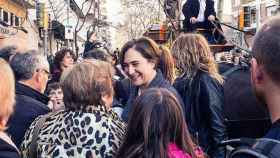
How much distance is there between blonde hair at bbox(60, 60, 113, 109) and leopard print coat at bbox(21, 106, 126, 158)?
0.17ft

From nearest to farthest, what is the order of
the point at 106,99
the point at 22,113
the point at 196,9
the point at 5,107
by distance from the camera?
1. the point at 5,107
2. the point at 106,99
3. the point at 22,113
4. the point at 196,9

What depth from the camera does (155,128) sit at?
10.2 ft

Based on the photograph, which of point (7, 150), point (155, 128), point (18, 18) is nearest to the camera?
point (7, 150)

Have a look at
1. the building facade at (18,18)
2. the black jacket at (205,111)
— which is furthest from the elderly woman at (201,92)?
the building facade at (18,18)

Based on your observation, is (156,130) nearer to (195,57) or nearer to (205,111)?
(205,111)

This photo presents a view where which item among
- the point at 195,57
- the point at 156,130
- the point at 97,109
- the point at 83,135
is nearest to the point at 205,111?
the point at 195,57

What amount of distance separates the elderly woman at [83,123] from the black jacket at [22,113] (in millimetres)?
363

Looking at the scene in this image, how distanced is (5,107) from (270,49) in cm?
145

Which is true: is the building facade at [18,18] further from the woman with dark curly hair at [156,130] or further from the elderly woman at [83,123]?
the woman with dark curly hair at [156,130]

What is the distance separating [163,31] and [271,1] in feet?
105

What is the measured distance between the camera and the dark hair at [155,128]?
3100 mm

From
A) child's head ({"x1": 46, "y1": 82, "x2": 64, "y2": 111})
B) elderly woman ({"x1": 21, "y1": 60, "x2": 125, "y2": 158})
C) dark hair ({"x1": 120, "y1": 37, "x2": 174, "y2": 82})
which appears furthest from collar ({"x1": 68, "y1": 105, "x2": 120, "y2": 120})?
child's head ({"x1": 46, "y1": 82, "x2": 64, "y2": 111})

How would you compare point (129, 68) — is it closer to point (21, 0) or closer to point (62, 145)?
point (62, 145)

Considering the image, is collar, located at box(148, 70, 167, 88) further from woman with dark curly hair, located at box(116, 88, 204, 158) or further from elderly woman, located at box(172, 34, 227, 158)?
woman with dark curly hair, located at box(116, 88, 204, 158)
